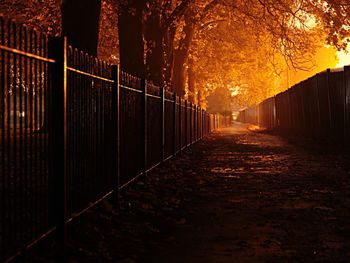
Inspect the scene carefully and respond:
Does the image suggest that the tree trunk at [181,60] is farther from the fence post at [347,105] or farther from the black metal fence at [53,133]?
the black metal fence at [53,133]

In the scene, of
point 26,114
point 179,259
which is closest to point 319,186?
point 179,259

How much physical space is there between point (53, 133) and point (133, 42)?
11.0 metres

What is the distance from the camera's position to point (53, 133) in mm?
4855

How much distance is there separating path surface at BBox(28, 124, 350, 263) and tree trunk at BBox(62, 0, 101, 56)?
289 cm

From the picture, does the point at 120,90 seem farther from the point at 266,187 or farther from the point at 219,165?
the point at 219,165

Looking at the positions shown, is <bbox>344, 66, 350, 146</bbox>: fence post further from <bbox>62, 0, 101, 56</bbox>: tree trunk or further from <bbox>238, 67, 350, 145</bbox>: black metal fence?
<bbox>62, 0, 101, 56</bbox>: tree trunk

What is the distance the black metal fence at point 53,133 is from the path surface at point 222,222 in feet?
1.13

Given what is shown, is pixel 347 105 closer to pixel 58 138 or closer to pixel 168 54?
pixel 168 54

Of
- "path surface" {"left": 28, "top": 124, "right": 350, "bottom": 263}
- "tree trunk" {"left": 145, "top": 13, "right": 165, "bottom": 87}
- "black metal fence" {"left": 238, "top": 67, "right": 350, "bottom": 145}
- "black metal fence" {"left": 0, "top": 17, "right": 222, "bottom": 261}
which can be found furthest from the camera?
"tree trunk" {"left": 145, "top": 13, "right": 165, "bottom": 87}

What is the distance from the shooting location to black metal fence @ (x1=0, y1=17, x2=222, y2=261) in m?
3.91

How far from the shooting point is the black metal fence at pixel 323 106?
57.6 feet

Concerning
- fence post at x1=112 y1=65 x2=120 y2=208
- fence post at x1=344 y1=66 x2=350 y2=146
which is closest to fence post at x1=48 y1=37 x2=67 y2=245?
fence post at x1=112 y1=65 x2=120 y2=208

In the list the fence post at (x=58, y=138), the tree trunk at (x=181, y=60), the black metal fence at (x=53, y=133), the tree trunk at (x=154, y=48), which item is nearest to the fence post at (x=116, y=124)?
the black metal fence at (x=53, y=133)

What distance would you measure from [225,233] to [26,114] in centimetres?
271
